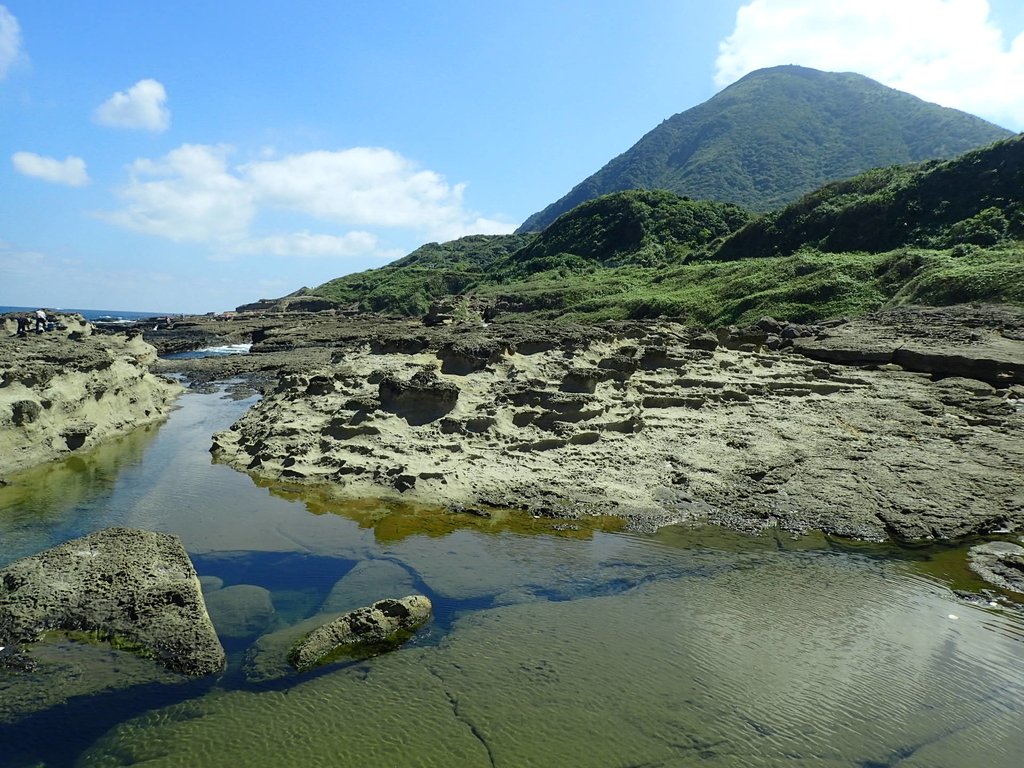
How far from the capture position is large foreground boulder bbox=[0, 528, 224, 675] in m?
5.53

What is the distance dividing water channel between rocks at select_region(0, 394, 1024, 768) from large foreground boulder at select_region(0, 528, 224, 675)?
24 centimetres

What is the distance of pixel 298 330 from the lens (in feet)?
139

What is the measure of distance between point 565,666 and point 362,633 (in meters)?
1.89

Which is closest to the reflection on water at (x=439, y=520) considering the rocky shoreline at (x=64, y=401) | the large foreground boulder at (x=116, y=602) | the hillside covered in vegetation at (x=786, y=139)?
the large foreground boulder at (x=116, y=602)

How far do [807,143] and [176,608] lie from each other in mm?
122476

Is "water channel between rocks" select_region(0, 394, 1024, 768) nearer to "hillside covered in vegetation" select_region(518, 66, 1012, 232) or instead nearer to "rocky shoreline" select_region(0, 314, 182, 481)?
"rocky shoreline" select_region(0, 314, 182, 481)

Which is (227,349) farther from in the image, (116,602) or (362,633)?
(362,633)

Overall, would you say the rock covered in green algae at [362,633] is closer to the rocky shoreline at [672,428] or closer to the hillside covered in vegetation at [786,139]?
the rocky shoreline at [672,428]

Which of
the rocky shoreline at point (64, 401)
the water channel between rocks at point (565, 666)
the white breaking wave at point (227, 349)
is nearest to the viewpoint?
A: the water channel between rocks at point (565, 666)

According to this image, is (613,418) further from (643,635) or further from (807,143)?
(807,143)

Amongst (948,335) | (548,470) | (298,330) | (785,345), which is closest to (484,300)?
(298,330)

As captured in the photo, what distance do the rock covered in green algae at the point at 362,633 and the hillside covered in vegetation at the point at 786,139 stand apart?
86231mm

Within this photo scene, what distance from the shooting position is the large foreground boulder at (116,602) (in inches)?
218

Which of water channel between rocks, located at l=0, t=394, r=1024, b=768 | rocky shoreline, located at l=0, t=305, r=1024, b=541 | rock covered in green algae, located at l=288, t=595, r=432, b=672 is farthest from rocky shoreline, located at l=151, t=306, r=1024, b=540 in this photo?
rock covered in green algae, located at l=288, t=595, r=432, b=672
